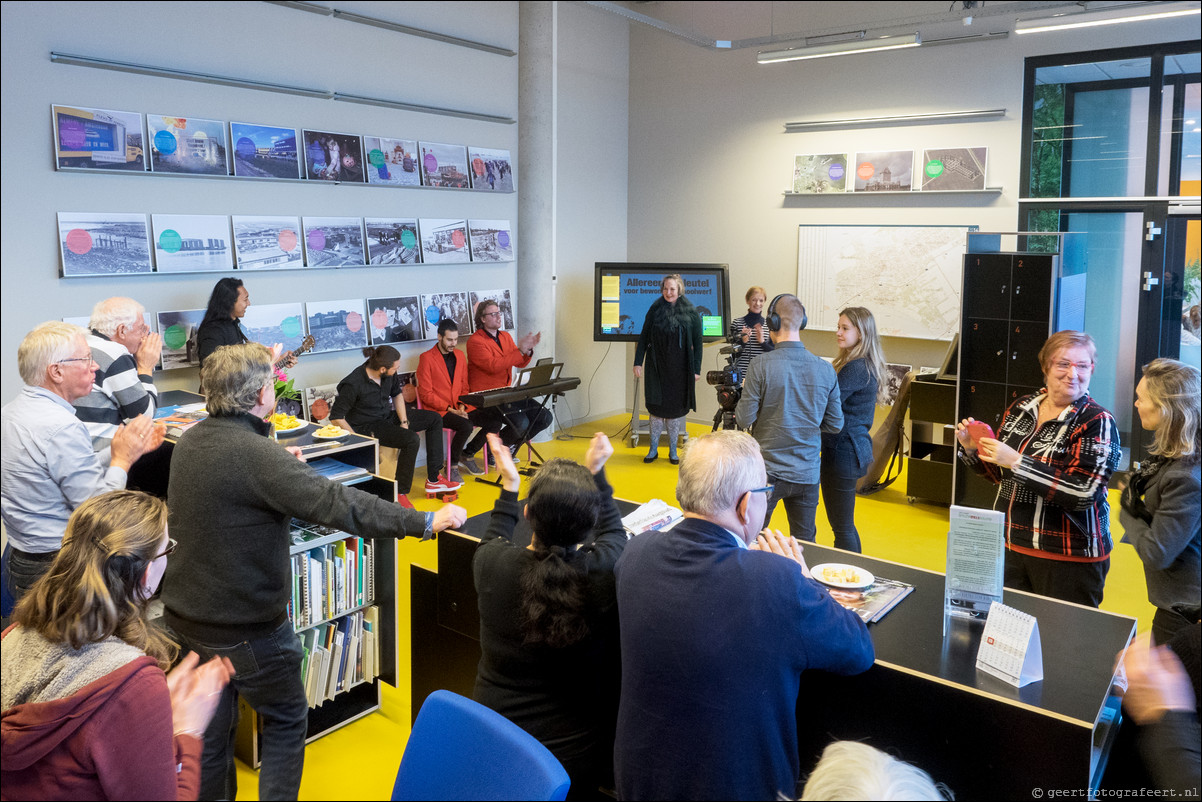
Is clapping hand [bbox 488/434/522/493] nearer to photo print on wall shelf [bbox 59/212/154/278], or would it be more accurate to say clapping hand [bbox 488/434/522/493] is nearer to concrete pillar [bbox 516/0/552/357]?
photo print on wall shelf [bbox 59/212/154/278]

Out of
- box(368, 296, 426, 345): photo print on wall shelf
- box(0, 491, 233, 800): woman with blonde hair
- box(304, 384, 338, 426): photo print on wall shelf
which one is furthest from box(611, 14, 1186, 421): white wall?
box(0, 491, 233, 800): woman with blonde hair

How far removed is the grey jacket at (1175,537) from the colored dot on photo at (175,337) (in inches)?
211

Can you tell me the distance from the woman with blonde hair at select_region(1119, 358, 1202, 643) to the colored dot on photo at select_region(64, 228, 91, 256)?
17.9 feet

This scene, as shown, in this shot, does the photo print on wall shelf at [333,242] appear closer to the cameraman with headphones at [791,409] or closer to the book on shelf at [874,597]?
the cameraman with headphones at [791,409]

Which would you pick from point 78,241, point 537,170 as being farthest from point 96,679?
point 537,170

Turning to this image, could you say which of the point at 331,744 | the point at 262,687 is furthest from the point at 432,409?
the point at 262,687

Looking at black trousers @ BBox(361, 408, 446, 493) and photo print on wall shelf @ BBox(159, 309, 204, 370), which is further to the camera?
black trousers @ BBox(361, 408, 446, 493)

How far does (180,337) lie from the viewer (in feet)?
19.2

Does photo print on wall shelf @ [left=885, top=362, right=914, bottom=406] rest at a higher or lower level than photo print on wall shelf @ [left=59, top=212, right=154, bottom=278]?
lower

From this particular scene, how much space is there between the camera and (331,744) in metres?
3.64

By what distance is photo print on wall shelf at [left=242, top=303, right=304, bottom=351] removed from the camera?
6254 millimetres

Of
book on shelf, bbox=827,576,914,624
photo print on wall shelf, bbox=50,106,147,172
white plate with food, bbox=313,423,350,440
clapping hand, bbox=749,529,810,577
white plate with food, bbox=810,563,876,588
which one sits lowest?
book on shelf, bbox=827,576,914,624

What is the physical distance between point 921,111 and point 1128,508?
5.89m

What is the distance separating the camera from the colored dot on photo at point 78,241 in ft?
17.3
